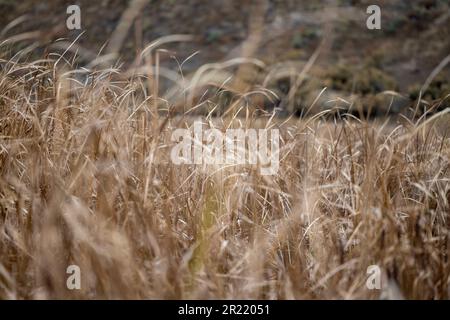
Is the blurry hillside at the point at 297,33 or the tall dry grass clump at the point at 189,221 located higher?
the blurry hillside at the point at 297,33

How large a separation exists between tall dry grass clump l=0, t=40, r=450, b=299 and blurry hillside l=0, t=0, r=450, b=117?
10356 mm

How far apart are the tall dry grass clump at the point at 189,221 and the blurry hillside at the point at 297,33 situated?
1036 centimetres

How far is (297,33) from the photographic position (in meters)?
15.4

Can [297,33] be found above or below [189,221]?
above

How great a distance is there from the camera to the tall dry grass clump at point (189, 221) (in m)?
1.42

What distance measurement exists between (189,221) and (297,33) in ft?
46.2

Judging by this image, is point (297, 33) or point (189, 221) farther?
point (297, 33)

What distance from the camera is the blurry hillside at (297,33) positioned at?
13.3 m

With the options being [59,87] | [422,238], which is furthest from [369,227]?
[59,87]

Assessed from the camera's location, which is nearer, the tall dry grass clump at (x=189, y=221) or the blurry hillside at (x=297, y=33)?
the tall dry grass clump at (x=189, y=221)

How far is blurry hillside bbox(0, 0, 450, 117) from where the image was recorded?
13336mm
